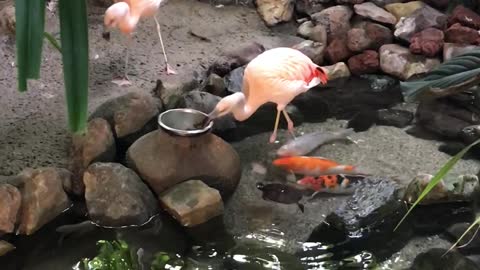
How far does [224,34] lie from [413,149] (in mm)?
1134

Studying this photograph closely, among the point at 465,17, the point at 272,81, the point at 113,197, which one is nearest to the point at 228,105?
the point at 272,81

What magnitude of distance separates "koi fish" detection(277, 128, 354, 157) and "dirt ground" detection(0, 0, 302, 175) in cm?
59

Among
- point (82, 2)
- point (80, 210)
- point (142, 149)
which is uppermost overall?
point (82, 2)

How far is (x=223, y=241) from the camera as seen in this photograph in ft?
6.49

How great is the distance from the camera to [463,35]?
3043 mm

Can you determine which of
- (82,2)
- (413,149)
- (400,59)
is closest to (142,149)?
(413,149)

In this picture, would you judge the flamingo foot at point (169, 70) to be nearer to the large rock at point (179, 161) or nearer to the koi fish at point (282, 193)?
the large rock at point (179, 161)

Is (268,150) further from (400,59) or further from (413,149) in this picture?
(400,59)

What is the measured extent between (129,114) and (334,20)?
1.35m

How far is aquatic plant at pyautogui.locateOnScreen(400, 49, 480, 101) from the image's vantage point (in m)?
1.82

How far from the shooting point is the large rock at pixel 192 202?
2.02m

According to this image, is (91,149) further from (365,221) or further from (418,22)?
(418,22)

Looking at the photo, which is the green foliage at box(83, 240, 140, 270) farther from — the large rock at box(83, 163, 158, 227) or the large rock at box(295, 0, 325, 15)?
the large rock at box(295, 0, 325, 15)

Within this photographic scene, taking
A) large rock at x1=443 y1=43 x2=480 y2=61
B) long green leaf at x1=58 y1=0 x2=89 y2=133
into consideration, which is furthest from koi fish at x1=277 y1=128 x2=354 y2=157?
long green leaf at x1=58 y1=0 x2=89 y2=133
